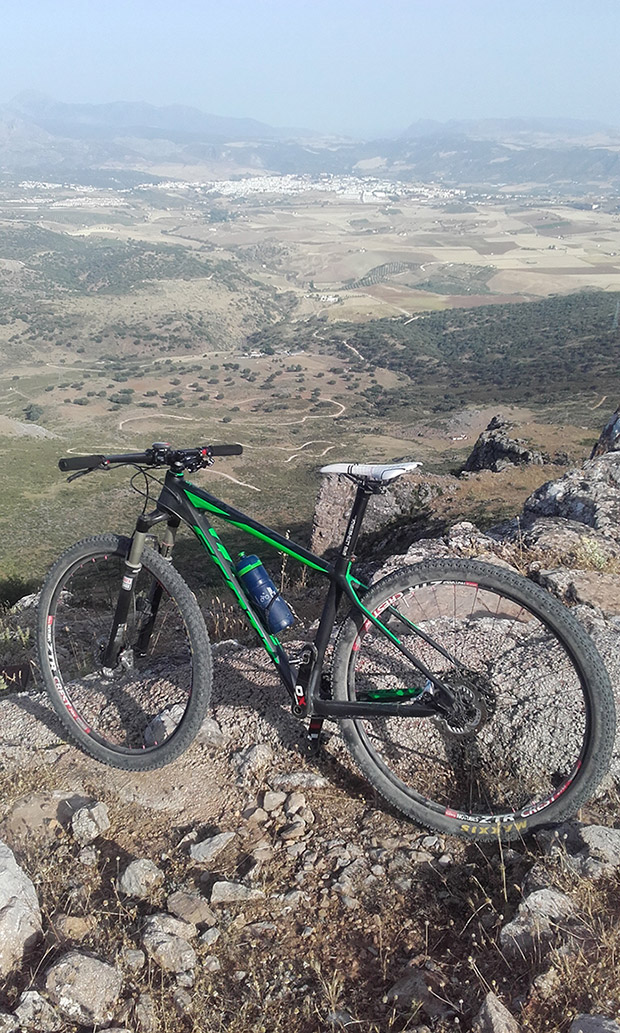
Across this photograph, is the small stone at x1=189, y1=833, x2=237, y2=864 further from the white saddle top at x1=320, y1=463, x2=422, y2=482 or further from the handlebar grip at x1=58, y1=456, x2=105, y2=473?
the handlebar grip at x1=58, y1=456, x2=105, y2=473

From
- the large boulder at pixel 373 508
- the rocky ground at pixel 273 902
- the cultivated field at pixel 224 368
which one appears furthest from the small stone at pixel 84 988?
the cultivated field at pixel 224 368

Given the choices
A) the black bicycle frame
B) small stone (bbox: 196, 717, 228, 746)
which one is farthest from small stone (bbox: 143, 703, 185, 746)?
the black bicycle frame

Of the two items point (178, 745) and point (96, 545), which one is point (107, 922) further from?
point (96, 545)

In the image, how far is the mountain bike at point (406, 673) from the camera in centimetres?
324

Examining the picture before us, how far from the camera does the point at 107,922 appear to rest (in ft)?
9.53

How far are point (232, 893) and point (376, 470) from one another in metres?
1.94

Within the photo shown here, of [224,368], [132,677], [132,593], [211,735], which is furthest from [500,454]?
[224,368]

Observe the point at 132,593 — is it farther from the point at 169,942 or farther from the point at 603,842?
the point at 603,842

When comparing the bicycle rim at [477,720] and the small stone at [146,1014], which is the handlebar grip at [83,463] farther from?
the small stone at [146,1014]

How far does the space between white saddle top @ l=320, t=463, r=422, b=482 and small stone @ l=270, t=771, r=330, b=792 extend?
158 cm

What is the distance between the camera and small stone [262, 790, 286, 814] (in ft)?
11.6

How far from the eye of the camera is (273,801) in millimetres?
3564

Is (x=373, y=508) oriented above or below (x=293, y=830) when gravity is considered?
below

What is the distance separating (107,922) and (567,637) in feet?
7.41
